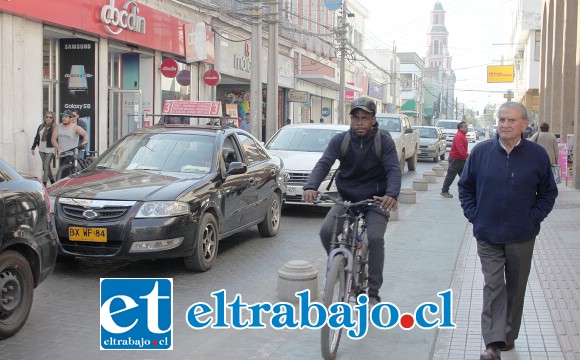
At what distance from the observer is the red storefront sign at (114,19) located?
16.5 m

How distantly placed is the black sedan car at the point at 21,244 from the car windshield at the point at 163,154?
9.11 feet

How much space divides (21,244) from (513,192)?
377 centimetres

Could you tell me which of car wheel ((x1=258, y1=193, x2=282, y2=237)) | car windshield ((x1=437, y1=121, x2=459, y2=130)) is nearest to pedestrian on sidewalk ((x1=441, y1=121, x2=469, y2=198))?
car wheel ((x1=258, y1=193, x2=282, y2=237))

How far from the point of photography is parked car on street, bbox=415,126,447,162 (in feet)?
103

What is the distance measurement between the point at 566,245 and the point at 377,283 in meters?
5.12

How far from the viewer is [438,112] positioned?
120 meters

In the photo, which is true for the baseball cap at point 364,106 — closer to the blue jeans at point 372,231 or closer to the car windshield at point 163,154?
the blue jeans at point 372,231

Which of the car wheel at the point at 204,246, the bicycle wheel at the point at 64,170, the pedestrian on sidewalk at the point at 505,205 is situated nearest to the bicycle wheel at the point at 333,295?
the pedestrian on sidewalk at the point at 505,205

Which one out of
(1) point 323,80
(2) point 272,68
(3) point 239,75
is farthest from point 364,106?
(1) point 323,80

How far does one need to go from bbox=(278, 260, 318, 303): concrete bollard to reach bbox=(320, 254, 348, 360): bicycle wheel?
151cm

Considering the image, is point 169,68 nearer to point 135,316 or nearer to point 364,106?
point 364,106

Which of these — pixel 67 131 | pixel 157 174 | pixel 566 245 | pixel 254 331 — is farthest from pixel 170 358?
pixel 67 131

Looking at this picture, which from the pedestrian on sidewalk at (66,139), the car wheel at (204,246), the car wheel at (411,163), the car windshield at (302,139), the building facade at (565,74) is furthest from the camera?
the car wheel at (411,163)

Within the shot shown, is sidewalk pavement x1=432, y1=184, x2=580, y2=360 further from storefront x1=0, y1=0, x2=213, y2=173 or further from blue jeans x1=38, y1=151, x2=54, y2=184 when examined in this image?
blue jeans x1=38, y1=151, x2=54, y2=184
